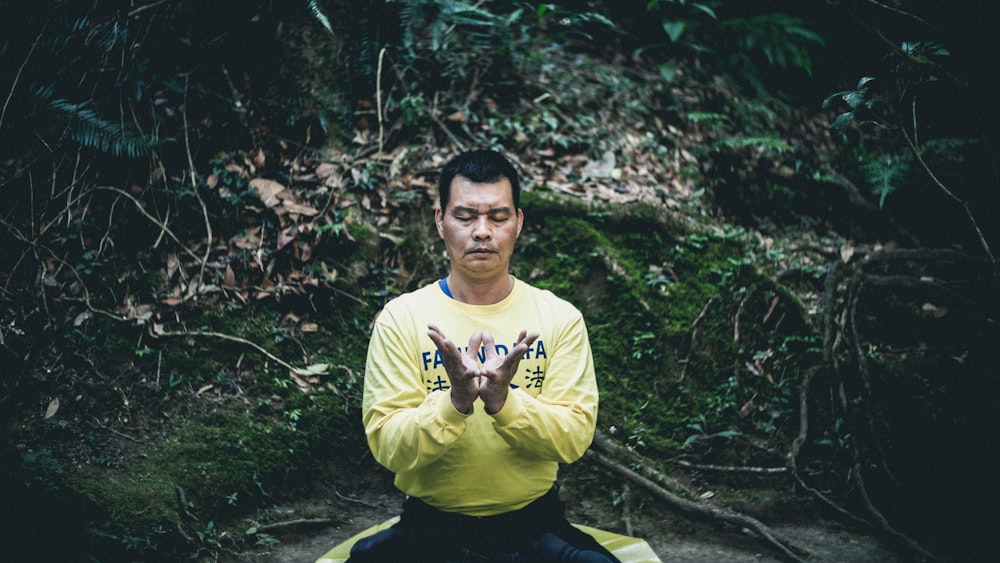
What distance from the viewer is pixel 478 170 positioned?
2.86 meters

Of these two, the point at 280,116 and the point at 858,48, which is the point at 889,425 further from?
the point at 280,116

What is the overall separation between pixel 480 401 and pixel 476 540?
0.64 m

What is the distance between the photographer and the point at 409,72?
229 inches

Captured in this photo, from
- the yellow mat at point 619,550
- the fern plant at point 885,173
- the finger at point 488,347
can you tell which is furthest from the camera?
the fern plant at point 885,173

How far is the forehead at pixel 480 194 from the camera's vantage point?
2812 mm

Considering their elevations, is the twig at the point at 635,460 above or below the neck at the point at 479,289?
below

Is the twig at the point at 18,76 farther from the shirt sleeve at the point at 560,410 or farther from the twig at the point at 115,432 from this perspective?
the shirt sleeve at the point at 560,410

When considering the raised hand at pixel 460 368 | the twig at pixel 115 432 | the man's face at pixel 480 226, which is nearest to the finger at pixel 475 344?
the raised hand at pixel 460 368

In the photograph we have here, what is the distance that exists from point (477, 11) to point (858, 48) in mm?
4750

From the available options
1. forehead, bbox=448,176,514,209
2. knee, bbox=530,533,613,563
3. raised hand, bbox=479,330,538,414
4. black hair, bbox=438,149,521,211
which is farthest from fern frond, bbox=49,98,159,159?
knee, bbox=530,533,613,563

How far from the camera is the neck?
115 inches

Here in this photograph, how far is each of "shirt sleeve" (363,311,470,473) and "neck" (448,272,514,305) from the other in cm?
31

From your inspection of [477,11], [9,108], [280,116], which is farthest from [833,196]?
[9,108]

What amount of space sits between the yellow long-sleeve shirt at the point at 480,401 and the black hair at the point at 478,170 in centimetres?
49
